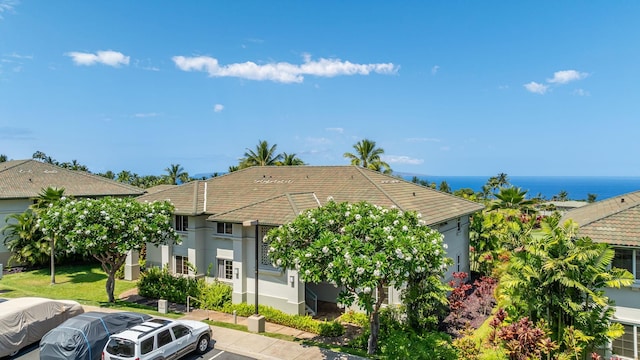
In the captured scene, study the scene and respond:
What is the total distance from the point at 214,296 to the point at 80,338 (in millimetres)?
9680

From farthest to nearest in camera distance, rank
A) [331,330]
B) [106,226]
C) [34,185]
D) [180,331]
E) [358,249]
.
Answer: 1. [34,185]
2. [106,226]
3. [331,330]
4. [180,331]
5. [358,249]

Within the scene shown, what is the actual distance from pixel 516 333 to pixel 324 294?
41.6 ft

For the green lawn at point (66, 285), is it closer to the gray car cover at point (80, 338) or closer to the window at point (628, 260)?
the gray car cover at point (80, 338)

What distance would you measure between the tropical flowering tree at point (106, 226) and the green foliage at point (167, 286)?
244 cm

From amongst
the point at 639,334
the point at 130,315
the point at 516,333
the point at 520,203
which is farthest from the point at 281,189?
the point at 520,203

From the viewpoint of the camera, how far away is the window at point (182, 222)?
86.6 feet

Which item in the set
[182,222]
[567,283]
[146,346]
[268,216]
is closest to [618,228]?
[567,283]

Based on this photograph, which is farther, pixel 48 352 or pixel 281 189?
pixel 281 189

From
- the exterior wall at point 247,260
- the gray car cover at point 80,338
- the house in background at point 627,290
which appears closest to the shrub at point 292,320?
the exterior wall at point 247,260

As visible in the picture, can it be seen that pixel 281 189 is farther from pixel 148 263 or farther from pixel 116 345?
pixel 116 345

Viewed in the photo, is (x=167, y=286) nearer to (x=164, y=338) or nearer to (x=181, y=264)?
(x=181, y=264)

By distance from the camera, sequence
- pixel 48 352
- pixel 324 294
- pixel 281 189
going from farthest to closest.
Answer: pixel 281 189, pixel 324 294, pixel 48 352

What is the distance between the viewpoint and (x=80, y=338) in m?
13.7

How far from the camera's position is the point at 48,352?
44.7 feet
